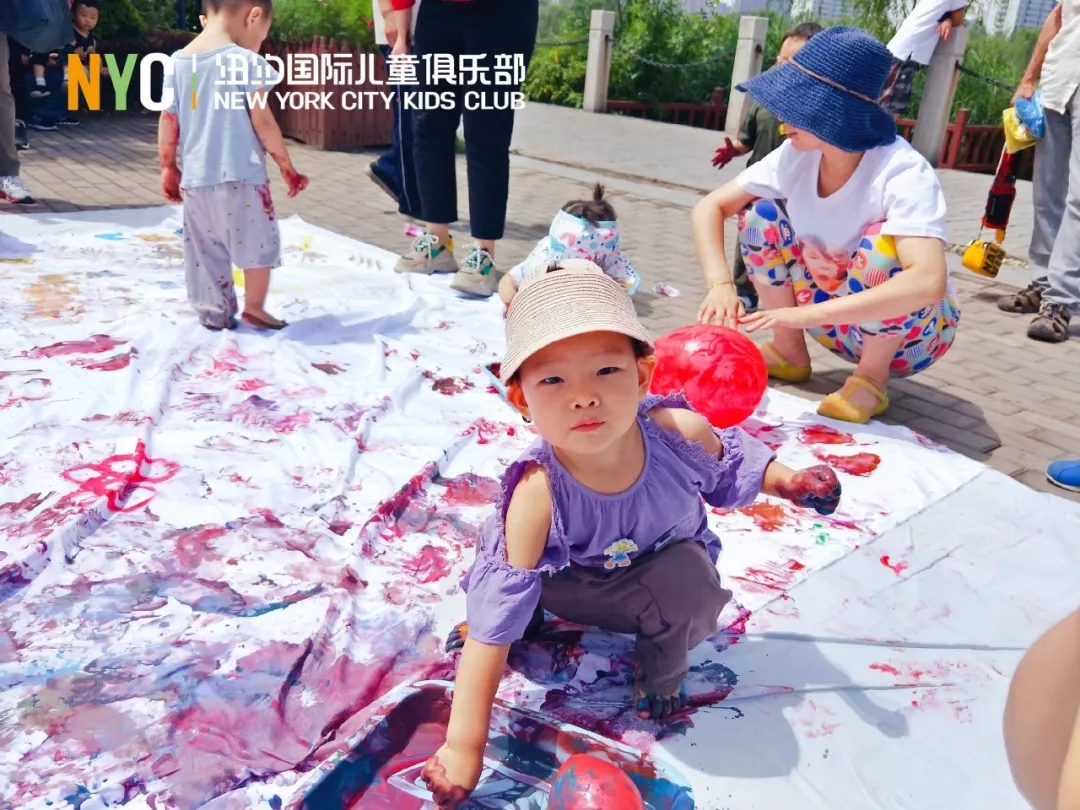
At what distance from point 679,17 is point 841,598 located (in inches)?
543

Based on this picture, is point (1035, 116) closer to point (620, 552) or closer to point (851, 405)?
point (851, 405)

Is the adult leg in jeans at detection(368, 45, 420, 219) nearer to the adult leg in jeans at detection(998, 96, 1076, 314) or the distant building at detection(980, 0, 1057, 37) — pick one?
the adult leg in jeans at detection(998, 96, 1076, 314)

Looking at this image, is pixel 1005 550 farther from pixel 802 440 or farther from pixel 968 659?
pixel 802 440

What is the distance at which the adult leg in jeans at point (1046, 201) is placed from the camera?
4.68 meters

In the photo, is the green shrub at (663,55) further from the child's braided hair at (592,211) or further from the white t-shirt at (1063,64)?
the child's braided hair at (592,211)

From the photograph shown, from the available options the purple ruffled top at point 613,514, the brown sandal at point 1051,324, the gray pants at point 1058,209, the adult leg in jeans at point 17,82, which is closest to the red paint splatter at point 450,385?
the purple ruffled top at point 613,514

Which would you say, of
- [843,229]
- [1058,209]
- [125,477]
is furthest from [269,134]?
[1058,209]

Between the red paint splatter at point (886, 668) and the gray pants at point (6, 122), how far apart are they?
549cm

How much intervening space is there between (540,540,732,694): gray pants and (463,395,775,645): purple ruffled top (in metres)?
0.03

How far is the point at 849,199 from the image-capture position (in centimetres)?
311

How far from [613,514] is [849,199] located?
1.81 metres

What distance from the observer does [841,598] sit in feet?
7.59

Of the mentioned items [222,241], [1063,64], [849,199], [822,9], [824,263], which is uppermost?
[822,9]

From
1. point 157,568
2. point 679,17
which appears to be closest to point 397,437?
point 157,568
